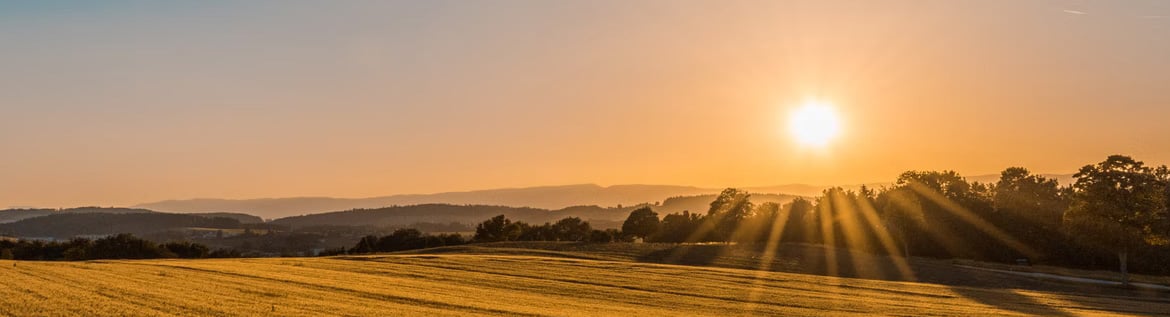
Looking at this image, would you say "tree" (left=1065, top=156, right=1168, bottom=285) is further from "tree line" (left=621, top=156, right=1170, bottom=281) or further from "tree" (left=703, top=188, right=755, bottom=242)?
"tree" (left=703, top=188, right=755, bottom=242)

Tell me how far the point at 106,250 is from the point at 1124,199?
105 m

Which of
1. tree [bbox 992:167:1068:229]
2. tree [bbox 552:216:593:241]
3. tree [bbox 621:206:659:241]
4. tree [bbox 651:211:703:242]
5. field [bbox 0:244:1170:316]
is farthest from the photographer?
tree [bbox 552:216:593:241]

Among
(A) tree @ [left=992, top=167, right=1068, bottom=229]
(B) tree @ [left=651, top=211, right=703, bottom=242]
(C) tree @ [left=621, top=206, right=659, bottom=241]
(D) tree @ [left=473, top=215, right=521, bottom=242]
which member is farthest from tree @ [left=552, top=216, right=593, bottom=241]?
(A) tree @ [left=992, top=167, right=1068, bottom=229]

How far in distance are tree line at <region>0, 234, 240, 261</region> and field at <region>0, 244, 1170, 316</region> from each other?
41165 mm

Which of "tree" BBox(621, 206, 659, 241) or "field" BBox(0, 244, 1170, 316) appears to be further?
"tree" BBox(621, 206, 659, 241)

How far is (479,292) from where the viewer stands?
1668 inches

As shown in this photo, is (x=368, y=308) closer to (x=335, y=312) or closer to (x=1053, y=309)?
(x=335, y=312)

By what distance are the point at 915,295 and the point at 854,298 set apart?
6.96 metres

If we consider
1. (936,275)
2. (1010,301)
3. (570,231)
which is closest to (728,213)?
(570,231)

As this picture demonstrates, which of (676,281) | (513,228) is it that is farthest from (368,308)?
(513,228)

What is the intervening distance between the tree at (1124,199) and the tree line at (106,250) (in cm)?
9130

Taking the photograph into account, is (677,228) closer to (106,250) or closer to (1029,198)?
(1029,198)

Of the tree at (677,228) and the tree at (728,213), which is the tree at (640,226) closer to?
the tree at (677,228)

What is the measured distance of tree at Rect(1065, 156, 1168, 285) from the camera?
6862 centimetres
